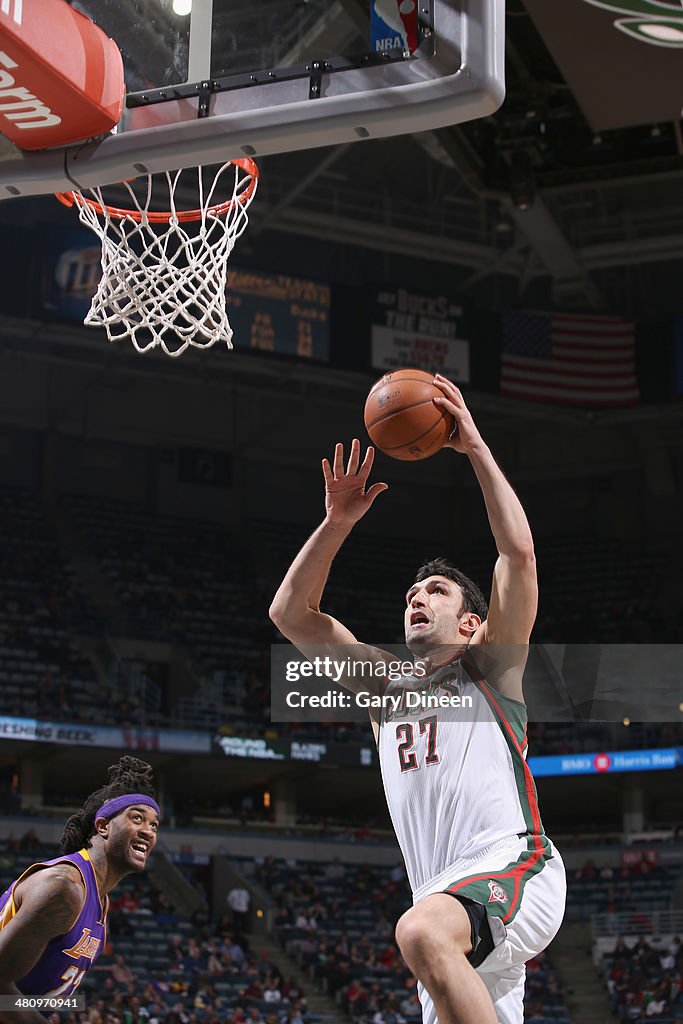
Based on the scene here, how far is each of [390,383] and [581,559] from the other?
65.4 ft

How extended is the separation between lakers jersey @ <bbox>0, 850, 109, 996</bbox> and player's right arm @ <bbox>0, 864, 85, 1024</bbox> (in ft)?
0.24

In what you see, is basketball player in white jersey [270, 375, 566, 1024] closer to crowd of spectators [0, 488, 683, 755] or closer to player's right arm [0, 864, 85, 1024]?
player's right arm [0, 864, 85, 1024]

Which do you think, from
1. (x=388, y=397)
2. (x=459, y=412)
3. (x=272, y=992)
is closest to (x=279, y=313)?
(x=272, y=992)

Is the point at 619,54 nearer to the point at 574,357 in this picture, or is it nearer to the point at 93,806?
the point at 93,806

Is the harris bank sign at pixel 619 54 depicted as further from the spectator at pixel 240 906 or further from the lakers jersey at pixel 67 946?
the spectator at pixel 240 906

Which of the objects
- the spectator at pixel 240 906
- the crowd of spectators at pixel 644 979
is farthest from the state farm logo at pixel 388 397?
the spectator at pixel 240 906

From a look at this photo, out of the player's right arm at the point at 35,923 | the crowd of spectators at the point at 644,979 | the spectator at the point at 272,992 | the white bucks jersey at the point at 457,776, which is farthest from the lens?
the crowd of spectators at the point at 644,979

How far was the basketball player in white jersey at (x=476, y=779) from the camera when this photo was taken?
11.2ft

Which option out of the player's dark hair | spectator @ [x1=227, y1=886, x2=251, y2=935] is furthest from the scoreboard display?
the player's dark hair

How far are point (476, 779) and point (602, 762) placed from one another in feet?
55.5

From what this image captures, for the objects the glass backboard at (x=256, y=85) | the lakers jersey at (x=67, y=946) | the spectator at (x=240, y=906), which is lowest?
the lakers jersey at (x=67, y=946)

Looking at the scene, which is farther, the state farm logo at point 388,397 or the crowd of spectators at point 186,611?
the crowd of spectators at point 186,611

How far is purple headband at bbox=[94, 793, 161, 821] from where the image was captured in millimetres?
4441

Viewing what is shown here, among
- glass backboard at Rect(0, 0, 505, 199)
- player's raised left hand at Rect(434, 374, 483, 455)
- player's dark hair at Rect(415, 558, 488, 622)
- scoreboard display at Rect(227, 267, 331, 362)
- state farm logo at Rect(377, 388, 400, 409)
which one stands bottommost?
player's dark hair at Rect(415, 558, 488, 622)
